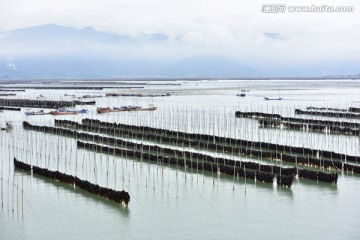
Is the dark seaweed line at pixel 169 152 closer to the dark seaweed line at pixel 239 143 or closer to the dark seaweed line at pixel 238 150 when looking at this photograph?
the dark seaweed line at pixel 238 150

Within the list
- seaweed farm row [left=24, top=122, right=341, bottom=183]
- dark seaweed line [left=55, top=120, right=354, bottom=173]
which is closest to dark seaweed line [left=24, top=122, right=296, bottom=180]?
seaweed farm row [left=24, top=122, right=341, bottom=183]

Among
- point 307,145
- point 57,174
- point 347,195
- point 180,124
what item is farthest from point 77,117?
point 347,195

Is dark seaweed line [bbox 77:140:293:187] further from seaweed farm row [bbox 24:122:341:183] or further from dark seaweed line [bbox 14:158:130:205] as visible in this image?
dark seaweed line [bbox 14:158:130:205]

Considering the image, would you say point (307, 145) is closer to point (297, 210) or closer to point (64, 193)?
point (297, 210)

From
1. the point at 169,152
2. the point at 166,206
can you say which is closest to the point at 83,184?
the point at 166,206

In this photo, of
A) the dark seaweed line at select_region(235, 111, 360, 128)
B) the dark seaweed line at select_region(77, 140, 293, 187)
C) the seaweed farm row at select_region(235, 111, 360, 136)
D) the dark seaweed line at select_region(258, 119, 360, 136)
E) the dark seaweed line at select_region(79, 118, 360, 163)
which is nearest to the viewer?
the dark seaweed line at select_region(77, 140, 293, 187)

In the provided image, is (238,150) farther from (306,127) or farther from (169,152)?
(306,127)
